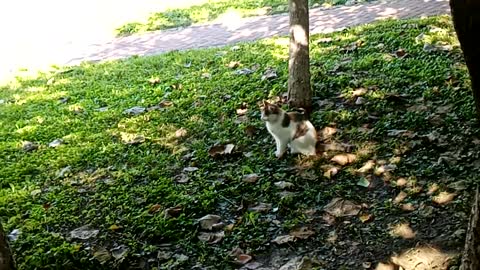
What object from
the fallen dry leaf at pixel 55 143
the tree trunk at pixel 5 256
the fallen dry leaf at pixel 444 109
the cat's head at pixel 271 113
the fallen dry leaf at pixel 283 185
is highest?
the tree trunk at pixel 5 256

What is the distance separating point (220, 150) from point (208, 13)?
7.19 metres

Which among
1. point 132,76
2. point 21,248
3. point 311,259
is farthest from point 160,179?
point 132,76

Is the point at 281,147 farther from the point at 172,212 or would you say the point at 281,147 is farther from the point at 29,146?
the point at 29,146

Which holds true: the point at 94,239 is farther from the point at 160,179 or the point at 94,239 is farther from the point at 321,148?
the point at 321,148

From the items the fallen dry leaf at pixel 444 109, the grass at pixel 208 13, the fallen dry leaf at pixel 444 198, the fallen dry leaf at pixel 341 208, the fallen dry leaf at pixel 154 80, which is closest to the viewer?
the fallen dry leaf at pixel 444 198

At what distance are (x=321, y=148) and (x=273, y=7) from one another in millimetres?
6999

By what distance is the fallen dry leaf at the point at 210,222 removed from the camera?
375 centimetres

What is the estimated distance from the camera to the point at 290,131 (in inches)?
176

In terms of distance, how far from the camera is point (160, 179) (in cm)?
448

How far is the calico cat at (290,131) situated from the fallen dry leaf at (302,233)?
0.98 meters

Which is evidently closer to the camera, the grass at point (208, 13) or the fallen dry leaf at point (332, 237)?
the fallen dry leaf at point (332, 237)

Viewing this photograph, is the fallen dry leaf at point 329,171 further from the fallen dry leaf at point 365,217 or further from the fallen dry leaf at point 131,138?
the fallen dry leaf at point 131,138

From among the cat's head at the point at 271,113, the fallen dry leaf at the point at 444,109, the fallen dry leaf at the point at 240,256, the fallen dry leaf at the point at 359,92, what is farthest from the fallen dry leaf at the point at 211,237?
the fallen dry leaf at the point at 359,92

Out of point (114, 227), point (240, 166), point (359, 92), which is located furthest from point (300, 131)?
point (114, 227)
